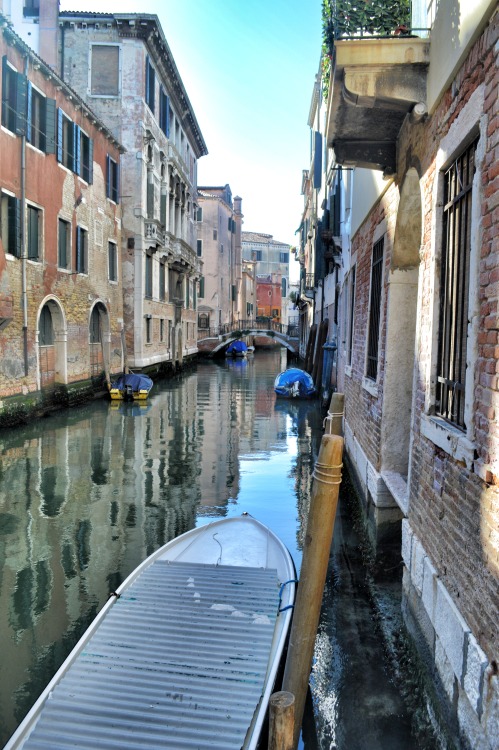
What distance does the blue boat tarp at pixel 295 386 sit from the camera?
18516mm

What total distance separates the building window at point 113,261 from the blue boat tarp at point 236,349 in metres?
22.0

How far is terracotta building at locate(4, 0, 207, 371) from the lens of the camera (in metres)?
19.4

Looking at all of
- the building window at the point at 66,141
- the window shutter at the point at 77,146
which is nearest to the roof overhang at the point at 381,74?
the building window at the point at 66,141

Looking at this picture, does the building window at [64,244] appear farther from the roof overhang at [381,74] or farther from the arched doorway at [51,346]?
the roof overhang at [381,74]

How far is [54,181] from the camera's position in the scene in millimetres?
14352

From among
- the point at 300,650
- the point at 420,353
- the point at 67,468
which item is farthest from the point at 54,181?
the point at 300,650

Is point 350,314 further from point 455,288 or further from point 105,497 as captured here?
point 455,288

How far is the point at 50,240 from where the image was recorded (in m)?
14.2

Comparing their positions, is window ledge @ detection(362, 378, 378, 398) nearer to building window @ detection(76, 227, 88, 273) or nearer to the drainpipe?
the drainpipe

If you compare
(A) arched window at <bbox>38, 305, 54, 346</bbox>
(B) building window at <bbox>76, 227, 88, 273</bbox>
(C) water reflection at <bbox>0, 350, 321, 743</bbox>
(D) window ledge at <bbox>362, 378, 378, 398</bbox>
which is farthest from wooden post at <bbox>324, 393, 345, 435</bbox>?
(B) building window at <bbox>76, 227, 88, 273</bbox>

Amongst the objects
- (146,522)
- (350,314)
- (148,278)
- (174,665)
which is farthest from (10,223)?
(174,665)

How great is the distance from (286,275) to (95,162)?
183ft

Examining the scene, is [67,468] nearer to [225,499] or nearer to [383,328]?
[225,499]

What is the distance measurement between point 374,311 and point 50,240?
388 inches
